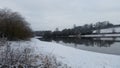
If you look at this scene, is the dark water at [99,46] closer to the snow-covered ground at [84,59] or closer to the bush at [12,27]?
the snow-covered ground at [84,59]

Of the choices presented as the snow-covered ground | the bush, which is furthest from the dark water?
the bush

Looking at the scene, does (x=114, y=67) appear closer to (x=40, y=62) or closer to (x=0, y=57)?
(x=40, y=62)

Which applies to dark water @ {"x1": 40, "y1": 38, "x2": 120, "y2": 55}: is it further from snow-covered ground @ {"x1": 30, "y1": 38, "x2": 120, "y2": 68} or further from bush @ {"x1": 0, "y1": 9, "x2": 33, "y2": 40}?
bush @ {"x1": 0, "y1": 9, "x2": 33, "y2": 40}

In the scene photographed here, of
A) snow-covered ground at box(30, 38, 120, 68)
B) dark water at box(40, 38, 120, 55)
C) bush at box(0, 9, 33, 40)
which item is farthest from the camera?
bush at box(0, 9, 33, 40)

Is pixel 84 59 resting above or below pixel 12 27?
below

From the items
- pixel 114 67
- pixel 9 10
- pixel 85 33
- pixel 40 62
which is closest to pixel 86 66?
pixel 114 67

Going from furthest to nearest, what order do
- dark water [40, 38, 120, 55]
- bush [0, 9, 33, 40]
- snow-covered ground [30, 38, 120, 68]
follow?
1. bush [0, 9, 33, 40]
2. dark water [40, 38, 120, 55]
3. snow-covered ground [30, 38, 120, 68]

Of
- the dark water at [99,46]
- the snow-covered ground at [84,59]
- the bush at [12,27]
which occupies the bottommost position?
the dark water at [99,46]

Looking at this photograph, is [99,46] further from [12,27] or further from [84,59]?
[84,59]

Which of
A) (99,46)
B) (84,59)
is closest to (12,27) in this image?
(99,46)

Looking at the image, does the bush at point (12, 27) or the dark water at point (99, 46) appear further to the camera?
the bush at point (12, 27)

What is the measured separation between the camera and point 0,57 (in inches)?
285

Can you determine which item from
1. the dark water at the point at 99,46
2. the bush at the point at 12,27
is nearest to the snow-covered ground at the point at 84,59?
the dark water at the point at 99,46

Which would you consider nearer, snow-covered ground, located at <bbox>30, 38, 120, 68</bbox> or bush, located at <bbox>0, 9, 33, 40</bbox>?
snow-covered ground, located at <bbox>30, 38, 120, 68</bbox>
